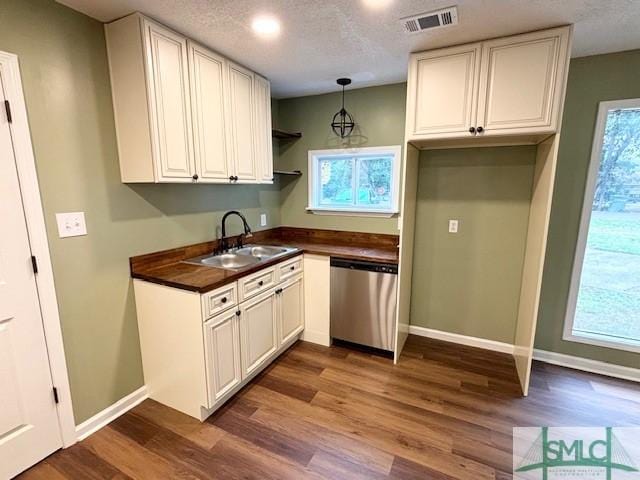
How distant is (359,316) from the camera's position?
9.10 ft

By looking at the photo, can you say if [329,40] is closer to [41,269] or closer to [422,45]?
[422,45]

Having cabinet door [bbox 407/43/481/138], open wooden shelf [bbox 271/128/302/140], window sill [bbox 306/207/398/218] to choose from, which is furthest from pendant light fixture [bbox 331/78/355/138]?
cabinet door [bbox 407/43/481/138]

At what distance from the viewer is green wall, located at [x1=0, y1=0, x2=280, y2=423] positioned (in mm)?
1579

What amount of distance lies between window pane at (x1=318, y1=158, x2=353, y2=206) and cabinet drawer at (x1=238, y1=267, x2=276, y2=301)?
1263mm

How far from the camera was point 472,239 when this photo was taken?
2799 mm

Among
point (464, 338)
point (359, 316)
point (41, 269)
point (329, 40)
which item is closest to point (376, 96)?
point (329, 40)

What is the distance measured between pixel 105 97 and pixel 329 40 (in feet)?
4.74

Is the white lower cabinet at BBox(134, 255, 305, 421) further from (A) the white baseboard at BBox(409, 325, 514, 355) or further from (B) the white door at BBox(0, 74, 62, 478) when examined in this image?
(A) the white baseboard at BBox(409, 325, 514, 355)

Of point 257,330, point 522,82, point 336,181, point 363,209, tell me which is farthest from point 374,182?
point 257,330

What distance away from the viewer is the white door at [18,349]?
1.50 meters

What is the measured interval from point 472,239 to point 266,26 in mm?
2325

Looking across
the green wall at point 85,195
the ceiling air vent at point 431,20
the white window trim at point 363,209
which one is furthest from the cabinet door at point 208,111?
the ceiling air vent at point 431,20

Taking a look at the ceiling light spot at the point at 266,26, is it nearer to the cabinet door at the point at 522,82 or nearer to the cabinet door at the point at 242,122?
the cabinet door at the point at 242,122

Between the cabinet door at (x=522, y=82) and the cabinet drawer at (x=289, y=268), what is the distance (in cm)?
→ 177
